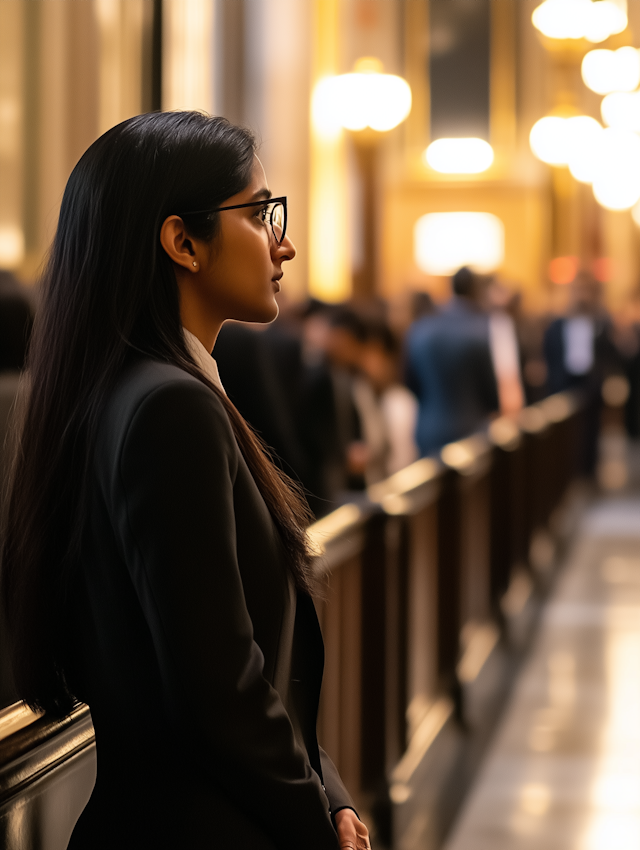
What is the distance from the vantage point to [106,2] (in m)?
7.04

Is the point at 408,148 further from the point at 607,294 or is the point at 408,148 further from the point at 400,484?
the point at 400,484

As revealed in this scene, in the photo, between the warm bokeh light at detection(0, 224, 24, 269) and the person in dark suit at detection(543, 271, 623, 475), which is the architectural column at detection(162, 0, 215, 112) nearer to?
the warm bokeh light at detection(0, 224, 24, 269)

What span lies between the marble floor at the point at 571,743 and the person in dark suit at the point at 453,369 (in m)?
1.27

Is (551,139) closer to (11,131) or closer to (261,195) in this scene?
(11,131)

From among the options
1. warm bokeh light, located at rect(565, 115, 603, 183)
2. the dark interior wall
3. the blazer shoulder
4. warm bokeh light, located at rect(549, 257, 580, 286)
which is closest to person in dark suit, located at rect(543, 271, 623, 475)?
warm bokeh light, located at rect(565, 115, 603, 183)

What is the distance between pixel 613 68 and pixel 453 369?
18.7 feet

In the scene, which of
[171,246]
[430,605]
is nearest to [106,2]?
[430,605]

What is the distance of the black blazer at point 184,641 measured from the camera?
4.04 ft

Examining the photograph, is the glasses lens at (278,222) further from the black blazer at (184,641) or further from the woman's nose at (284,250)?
the black blazer at (184,641)

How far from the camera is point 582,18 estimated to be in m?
9.17

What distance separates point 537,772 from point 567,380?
8392 millimetres

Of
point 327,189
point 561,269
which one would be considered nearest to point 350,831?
point 327,189

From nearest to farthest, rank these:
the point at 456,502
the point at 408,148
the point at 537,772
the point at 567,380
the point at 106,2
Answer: the point at 537,772 → the point at 456,502 → the point at 106,2 → the point at 567,380 → the point at 408,148

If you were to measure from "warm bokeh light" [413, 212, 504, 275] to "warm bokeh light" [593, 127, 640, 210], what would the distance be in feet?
12.1
